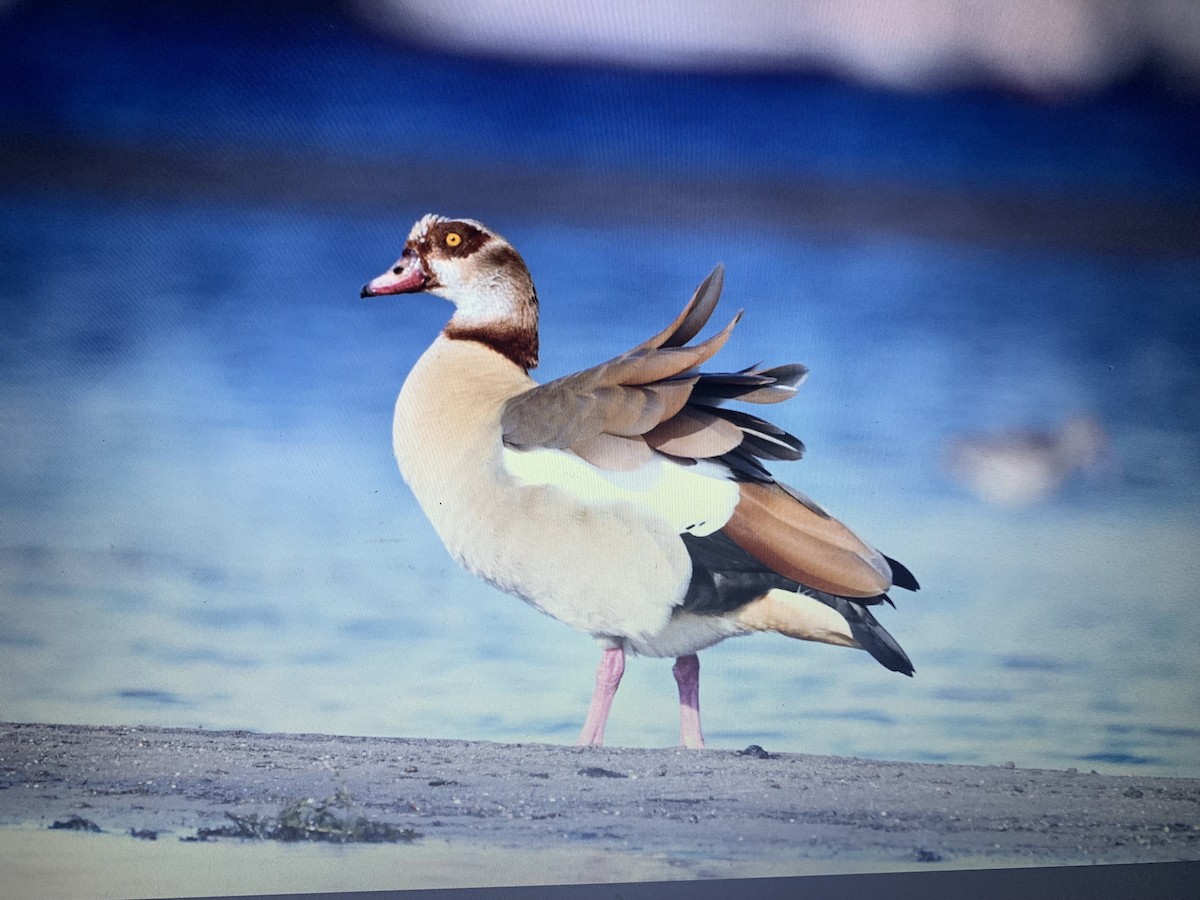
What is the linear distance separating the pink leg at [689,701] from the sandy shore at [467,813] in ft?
0.17

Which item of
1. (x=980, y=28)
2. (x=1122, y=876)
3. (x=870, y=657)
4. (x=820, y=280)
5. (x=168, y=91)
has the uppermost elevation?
(x=980, y=28)

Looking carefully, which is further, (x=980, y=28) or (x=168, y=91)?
(x=980, y=28)

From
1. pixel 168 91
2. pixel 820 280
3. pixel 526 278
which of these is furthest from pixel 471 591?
pixel 168 91

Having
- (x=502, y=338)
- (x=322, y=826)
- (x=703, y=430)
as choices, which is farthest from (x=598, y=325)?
(x=322, y=826)

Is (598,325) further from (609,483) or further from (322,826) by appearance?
(322,826)

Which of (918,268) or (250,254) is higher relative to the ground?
(918,268)

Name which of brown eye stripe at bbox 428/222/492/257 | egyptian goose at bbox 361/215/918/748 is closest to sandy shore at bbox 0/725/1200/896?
egyptian goose at bbox 361/215/918/748

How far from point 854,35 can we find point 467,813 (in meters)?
2.04

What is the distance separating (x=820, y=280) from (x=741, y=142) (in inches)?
Answer: 15.0

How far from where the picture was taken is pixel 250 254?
270 cm

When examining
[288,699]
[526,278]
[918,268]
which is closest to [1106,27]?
[918,268]

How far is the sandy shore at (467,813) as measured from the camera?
2.62 meters

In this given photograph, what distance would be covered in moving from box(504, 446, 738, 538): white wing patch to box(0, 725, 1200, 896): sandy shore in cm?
57

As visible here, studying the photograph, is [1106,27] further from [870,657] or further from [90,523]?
[90,523]
